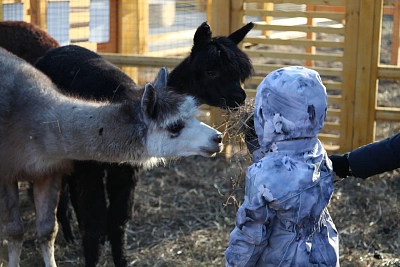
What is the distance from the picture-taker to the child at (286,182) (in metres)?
2.38

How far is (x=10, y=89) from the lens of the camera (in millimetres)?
4320

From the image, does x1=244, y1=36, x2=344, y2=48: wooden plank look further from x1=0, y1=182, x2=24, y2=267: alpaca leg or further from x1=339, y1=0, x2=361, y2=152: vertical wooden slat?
x1=0, y1=182, x2=24, y2=267: alpaca leg

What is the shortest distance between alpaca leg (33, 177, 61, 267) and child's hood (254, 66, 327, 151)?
2493 mm

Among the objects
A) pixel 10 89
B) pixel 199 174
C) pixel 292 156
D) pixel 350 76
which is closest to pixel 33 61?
pixel 10 89

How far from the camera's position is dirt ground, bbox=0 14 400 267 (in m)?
5.09

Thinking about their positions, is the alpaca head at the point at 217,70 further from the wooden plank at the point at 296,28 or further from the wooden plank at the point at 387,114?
the wooden plank at the point at 387,114

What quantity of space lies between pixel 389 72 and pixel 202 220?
2543mm

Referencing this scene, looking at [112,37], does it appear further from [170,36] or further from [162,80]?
[162,80]

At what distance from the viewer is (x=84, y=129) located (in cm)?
414

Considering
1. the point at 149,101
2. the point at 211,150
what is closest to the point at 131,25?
the point at 149,101

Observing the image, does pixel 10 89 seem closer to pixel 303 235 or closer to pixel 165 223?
pixel 165 223

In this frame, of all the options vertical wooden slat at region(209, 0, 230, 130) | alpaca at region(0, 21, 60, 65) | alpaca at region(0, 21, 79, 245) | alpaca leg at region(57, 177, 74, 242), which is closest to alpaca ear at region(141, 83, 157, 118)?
alpaca leg at region(57, 177, 74, 242)

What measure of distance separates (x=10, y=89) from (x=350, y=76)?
3.90 m

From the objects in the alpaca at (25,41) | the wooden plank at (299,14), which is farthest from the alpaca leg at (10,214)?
the wooden plank at (299,14)
